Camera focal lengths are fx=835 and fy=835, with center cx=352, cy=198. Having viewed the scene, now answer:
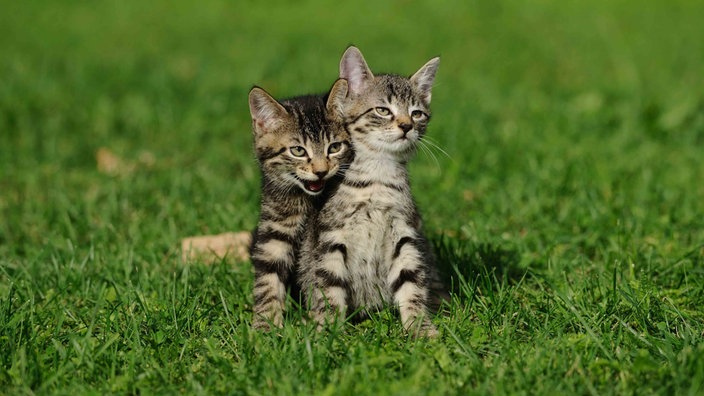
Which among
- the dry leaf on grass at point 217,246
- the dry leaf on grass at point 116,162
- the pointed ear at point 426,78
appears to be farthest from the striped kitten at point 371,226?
the dry leaf on grass at point 116,162

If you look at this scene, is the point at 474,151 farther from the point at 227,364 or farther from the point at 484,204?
the point at 227,364

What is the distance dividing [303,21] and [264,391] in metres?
11.6

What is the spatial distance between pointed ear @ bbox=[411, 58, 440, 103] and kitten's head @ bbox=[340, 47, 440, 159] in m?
0.08

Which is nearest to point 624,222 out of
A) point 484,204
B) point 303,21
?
point 484,204

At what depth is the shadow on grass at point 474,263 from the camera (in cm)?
517

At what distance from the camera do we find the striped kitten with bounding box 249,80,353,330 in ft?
15.5

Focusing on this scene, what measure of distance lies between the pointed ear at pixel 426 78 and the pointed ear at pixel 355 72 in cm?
32

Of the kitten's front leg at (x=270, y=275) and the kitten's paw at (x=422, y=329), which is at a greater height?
the kitten's front leg at (x=270, y=275)

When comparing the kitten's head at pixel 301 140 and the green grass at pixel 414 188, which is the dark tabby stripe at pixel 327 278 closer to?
the green grass at pixel 414 188

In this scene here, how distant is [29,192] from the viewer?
24.7 ft

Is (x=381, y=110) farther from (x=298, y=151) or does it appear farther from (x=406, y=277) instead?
(x=406, y=277)

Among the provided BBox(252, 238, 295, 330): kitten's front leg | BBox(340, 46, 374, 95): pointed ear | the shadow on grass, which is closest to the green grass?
the shadow on grass

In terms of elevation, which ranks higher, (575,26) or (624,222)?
(575,26)

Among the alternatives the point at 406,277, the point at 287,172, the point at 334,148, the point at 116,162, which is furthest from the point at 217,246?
the point at 116,162
